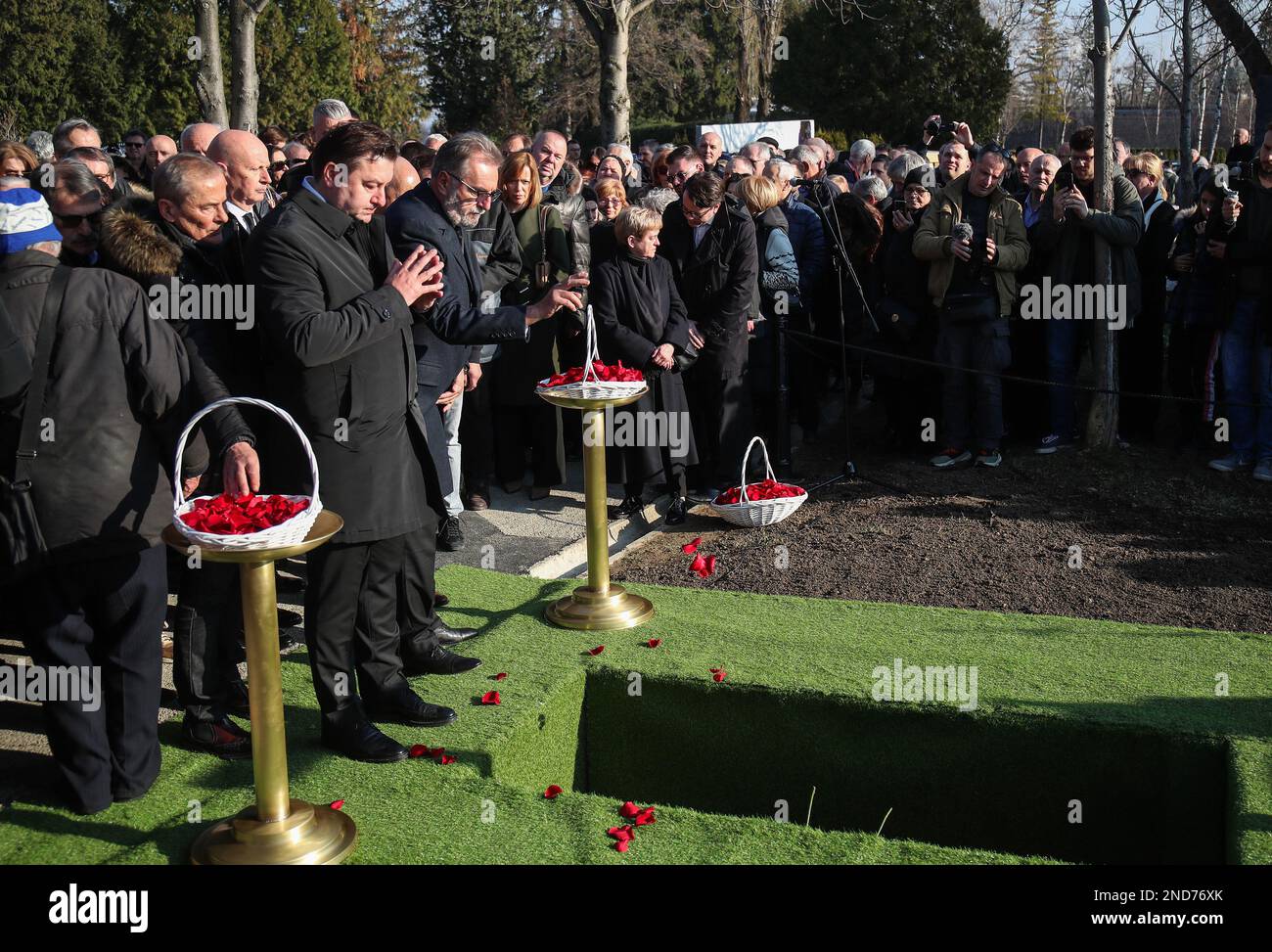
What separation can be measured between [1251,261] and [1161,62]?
15872 mm

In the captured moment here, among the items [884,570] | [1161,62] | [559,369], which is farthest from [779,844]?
[1161,62]

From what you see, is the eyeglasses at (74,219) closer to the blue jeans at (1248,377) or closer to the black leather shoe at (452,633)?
the black leather shoe at (452,633)

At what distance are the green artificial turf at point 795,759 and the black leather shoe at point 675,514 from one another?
2539 millimetres

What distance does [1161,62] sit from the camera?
72.7ft

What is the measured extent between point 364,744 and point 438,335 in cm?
173

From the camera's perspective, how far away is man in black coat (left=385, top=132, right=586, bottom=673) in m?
5.20

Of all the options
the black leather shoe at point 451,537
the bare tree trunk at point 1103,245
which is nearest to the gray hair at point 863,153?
the bare tree trunk at point 1103,245

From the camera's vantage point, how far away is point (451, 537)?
7.29 metres

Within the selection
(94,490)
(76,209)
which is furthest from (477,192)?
(94,490)

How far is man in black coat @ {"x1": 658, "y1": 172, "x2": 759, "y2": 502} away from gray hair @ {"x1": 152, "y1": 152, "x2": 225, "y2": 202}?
401cm

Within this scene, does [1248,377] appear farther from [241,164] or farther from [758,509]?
[241,164]

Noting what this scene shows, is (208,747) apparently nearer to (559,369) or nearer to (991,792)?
(991,792)

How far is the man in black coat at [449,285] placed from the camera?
17.0 feet

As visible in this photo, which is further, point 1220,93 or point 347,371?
point 1220,93
